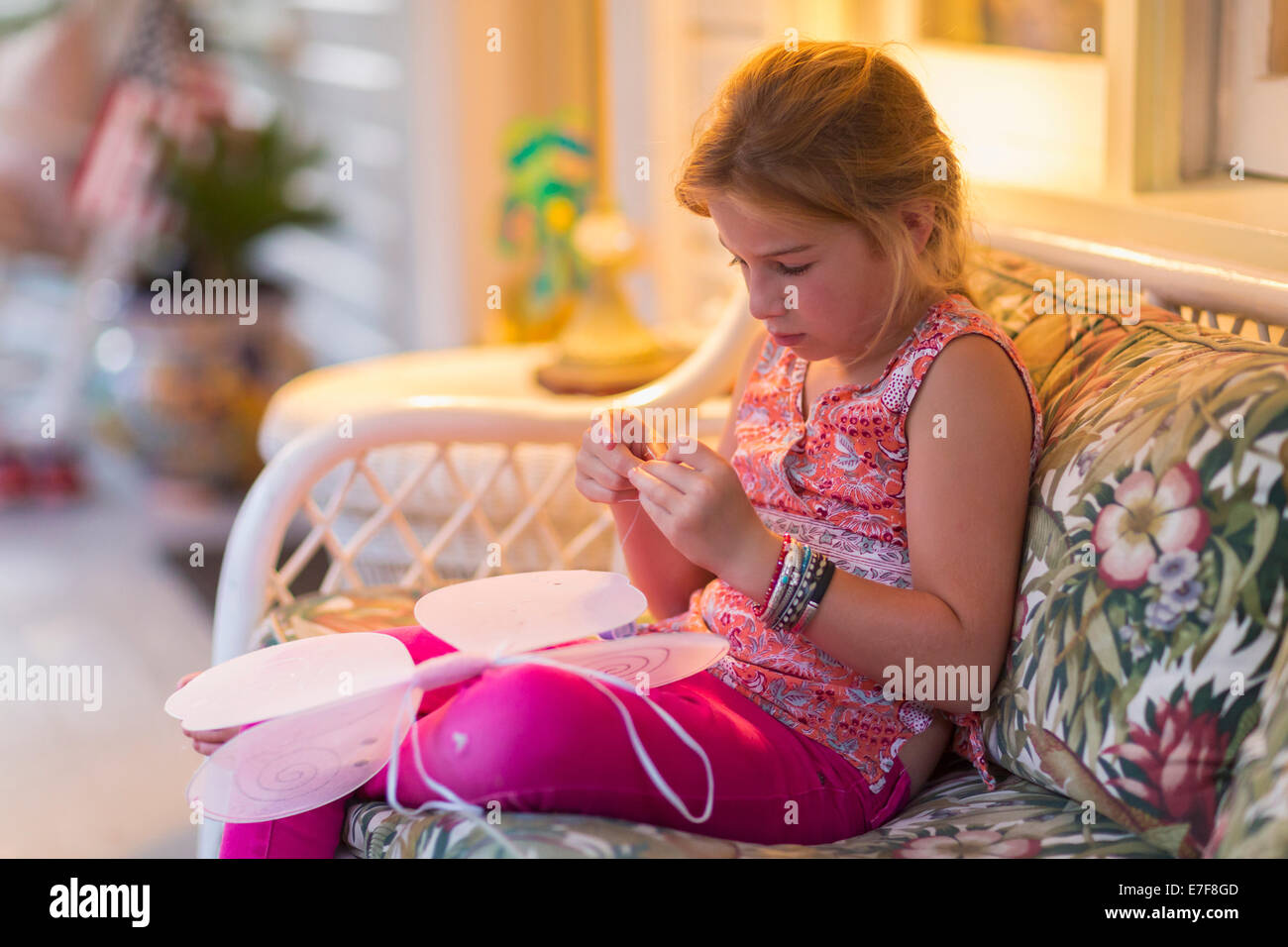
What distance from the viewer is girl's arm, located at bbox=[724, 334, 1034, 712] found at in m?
0.98

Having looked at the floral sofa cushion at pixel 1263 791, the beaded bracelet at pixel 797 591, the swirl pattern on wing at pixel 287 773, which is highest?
the beaded bracelet at pixel 797 591

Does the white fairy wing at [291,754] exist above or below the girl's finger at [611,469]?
below

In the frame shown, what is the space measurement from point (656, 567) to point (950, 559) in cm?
31

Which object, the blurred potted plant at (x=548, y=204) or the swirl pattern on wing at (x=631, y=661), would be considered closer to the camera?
the swirl pattern on wing at (x=631, y=661)

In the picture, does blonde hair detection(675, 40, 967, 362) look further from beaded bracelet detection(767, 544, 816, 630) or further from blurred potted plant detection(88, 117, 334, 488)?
blurred potted plant detection(88, 117, 334, 488)

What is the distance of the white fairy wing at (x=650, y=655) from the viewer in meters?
0.95

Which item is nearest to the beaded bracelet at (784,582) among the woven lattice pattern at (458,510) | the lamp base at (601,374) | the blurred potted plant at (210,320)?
the woven lattice pattern at (458,510)

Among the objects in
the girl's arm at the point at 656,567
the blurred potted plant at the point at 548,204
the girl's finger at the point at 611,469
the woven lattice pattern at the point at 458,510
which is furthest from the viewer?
the blurred potted plant at the point at 548,204

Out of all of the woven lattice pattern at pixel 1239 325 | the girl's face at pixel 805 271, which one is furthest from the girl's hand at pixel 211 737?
the woven lattice pattern at pixel 1239 325

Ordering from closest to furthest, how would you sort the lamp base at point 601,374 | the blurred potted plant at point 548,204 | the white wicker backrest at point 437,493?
the white wicker backrest at point 437,493 → the lamp base at point 601,374 → the blurred potted plant at point 548,204

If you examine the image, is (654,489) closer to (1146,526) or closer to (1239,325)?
(1146,526)

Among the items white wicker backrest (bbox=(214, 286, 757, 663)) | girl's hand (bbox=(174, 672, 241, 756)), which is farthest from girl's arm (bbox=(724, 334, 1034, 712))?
white wicker backrest (bbox=(214, 286, 757, 663))

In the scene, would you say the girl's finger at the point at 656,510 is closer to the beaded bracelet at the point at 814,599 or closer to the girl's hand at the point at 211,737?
the beaded bracelet at the point at 814,599

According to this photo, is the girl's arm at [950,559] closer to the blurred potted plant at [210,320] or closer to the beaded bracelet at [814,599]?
the beaded bracelet at [814,599]
